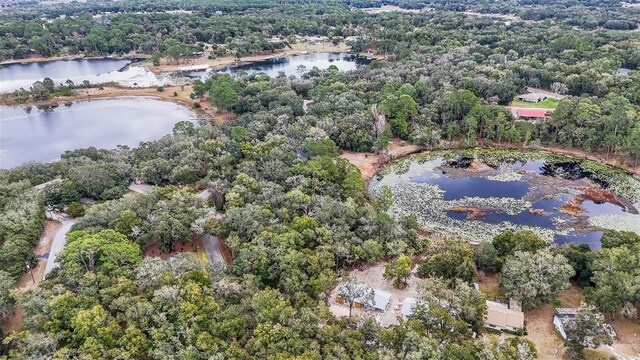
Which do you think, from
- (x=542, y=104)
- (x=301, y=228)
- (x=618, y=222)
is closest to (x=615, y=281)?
(x=618, y=222)

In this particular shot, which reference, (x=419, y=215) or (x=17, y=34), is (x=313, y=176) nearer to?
(x=419, y=215)

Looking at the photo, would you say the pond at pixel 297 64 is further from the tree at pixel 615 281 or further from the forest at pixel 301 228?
the tree at pixel 615 281

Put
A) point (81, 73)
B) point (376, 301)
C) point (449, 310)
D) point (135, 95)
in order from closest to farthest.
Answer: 1. point (449, 310)
2. point (376, 301)
3. point (135, 95)
4. point (81, 73)

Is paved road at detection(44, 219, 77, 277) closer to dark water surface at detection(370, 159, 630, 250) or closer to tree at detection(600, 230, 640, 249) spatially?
dark water surface at detection(370, 159, 630, 250)

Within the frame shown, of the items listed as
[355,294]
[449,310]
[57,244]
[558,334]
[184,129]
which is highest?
[184,129]

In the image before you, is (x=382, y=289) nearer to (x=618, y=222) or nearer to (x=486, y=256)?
(x=486, y=256)

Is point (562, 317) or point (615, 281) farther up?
point (615, 281)
